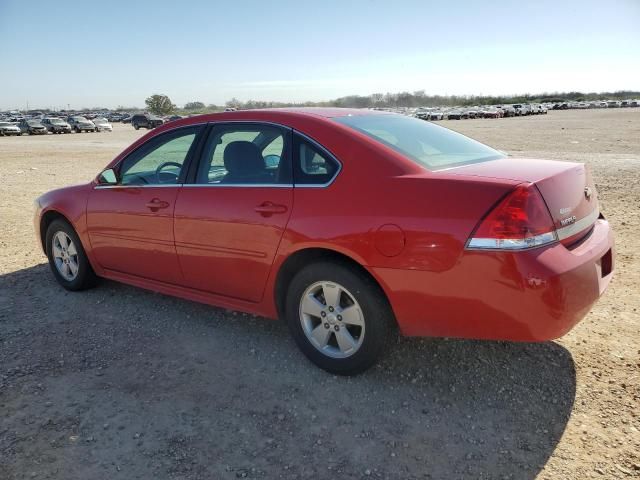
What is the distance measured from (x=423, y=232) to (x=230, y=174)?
1610 mm

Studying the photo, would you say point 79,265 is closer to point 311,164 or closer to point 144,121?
point 311,164

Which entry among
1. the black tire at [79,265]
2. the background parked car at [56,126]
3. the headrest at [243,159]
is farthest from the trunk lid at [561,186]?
the background parked car at [56,126]

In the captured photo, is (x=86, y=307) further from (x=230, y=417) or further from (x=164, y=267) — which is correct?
(x=230, y=417)

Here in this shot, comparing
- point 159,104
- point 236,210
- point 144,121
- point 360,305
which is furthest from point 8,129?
point 159,104

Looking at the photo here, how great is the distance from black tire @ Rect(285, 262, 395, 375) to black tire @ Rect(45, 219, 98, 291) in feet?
8.18

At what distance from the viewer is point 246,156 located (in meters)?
3.75

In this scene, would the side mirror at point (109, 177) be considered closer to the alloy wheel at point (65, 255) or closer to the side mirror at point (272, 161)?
the alloy wheel at point (65, 255)

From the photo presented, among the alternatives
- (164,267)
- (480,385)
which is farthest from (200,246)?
(480,385)

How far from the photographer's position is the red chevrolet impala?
8.67 ft

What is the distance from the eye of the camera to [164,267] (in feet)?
13.6

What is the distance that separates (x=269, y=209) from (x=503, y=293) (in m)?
1.54

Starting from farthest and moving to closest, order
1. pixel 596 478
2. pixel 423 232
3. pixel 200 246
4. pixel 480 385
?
pixel 200 246
pixel 480 385
pixel 423 232
pixel 596 478

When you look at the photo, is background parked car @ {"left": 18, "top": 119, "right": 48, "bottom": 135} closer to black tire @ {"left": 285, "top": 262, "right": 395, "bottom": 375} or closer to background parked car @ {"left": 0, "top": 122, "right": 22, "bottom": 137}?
background parked car @ {"left": 0, "top": 122, "right": 22, "bottom": 137}

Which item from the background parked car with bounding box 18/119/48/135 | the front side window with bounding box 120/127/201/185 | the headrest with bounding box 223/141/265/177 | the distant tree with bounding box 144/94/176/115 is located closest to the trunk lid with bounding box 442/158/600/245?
the headrest with bounding box 223/141/265/177
